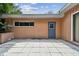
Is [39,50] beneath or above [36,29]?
beneath

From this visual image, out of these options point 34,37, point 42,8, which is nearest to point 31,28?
point 34,37

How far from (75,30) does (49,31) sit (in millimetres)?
6057

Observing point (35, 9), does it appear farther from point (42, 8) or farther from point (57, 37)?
point (57, 37)

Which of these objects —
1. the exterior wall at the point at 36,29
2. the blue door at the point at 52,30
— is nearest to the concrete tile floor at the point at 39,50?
the exterior wall at the point at 36,29

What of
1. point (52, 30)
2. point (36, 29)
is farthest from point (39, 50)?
point (52, 30)

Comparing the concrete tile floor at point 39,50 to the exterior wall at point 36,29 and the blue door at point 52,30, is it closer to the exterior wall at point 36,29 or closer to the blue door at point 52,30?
the exterior wall at point 36,29

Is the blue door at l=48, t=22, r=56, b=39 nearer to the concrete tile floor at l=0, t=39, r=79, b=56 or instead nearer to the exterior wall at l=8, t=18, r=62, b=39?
the exterior wall at l=8, t=18, r=62, b=39

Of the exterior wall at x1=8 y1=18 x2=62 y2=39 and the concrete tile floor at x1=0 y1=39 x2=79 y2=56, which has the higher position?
the exterior wall at x1=8 y1=18 x2=62 y2=39

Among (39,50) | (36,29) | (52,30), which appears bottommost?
(39,50)

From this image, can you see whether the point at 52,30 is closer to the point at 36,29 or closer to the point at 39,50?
the point at 36,29

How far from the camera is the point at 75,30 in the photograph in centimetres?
1541

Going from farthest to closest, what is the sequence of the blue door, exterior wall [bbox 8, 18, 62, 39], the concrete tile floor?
the blue door, exterior wall [bbox 8, 18, 62, 39], the concrete tile floor

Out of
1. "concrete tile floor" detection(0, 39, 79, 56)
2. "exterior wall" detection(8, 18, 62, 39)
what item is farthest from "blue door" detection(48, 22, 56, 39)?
"concrete tile floor" detection(0, 39, 79, 56)

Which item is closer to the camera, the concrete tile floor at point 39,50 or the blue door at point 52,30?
the concrete tile floor at point 39,50
